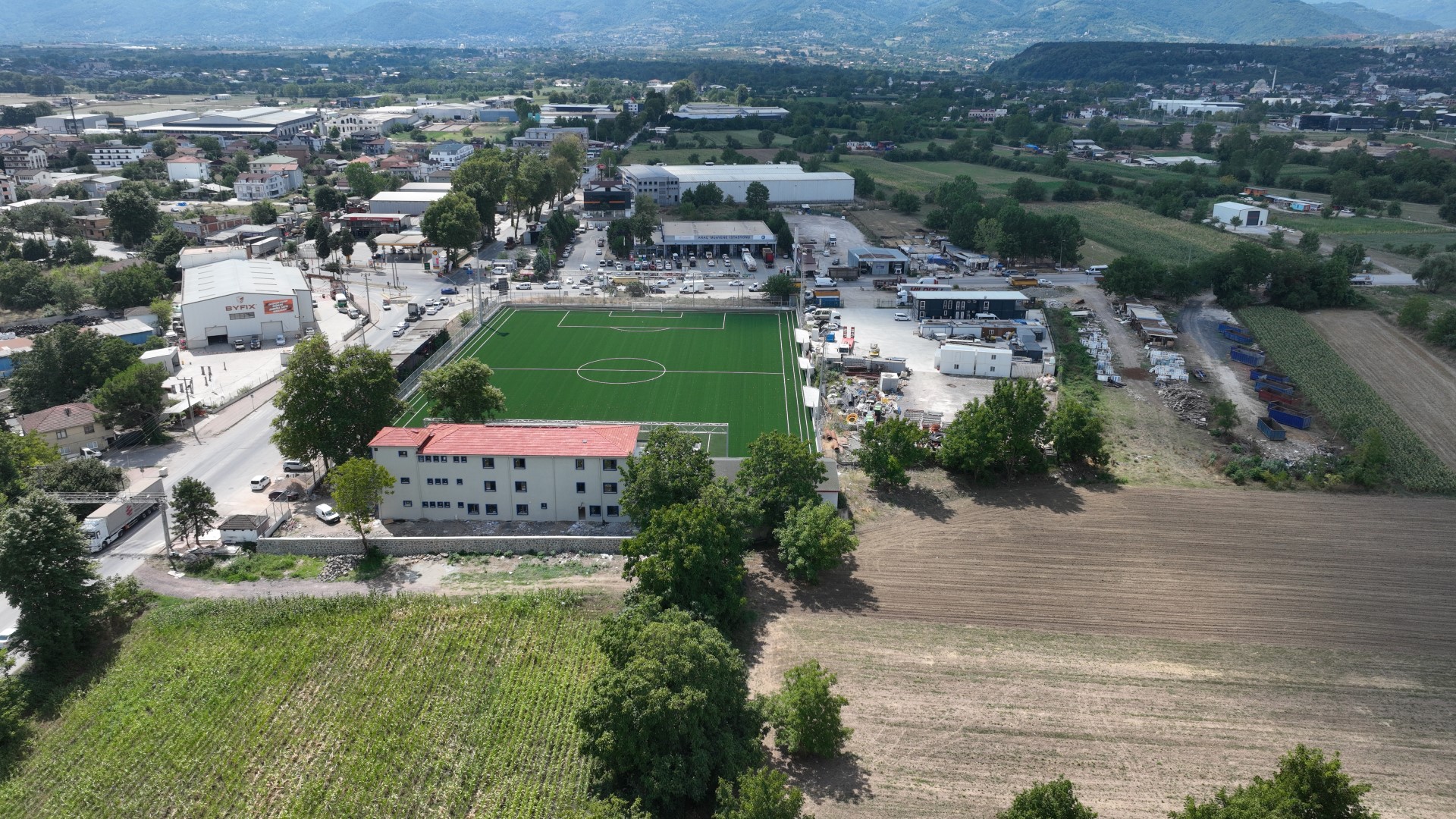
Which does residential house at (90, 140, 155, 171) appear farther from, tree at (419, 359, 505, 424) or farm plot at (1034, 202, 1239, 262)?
farm plot at (1034, 202, 1239, 262)

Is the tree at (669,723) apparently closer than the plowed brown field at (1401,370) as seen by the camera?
Yes

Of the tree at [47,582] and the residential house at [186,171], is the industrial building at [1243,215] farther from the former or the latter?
the residential house at [186,171]

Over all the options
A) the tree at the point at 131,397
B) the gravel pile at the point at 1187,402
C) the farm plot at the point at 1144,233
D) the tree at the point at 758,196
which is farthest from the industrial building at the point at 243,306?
the farm plot at the point at 1144,233

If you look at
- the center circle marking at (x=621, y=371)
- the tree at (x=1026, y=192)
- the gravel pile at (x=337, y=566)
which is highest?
the tree at (x=1026, y=192)

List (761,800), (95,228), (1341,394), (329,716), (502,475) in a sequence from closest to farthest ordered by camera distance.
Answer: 1. (761,800)
2. (329,716)
3. (502,475)
4. (1341,394)
5. (95,228)

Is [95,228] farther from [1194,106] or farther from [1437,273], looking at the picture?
[1194,106]

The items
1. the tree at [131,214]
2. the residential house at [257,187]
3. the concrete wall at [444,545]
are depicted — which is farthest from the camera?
the residential house at [257,187]

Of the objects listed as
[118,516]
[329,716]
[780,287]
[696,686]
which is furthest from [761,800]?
[780,287]
